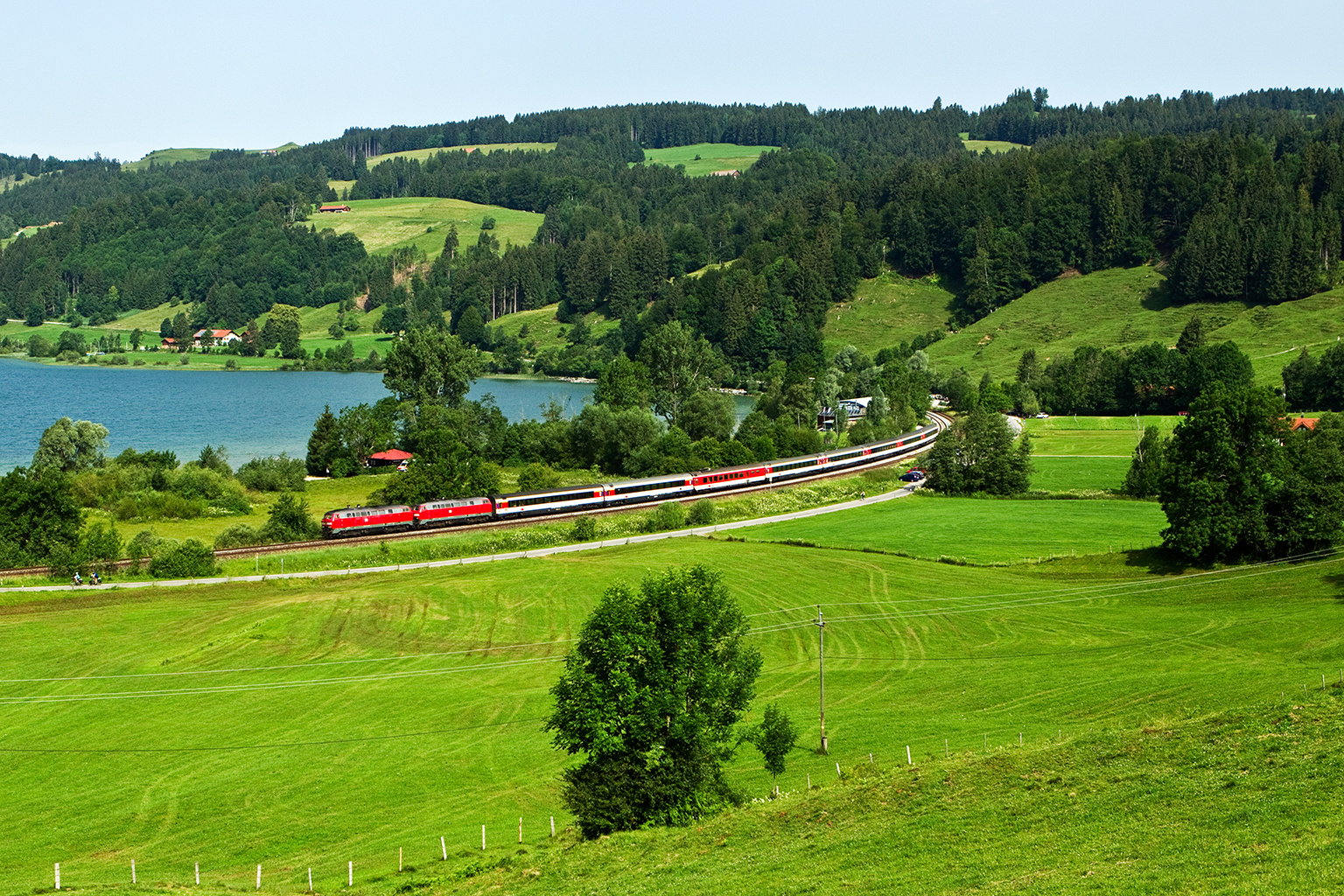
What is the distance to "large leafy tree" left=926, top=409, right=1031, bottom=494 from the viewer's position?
88.2 metres

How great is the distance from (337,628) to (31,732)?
14.3 meters

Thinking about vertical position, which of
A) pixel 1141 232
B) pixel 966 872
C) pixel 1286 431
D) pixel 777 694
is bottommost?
pixel 777 694

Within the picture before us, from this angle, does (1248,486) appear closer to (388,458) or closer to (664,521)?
(664,521)

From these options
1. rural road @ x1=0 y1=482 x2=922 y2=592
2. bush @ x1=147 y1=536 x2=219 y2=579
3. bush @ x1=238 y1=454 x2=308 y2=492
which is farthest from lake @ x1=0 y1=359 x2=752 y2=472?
rural road @ x1=0 y1=482 x2=922 y2=592

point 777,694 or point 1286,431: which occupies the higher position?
point 1286,431

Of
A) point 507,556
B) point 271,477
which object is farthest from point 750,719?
point 271,477

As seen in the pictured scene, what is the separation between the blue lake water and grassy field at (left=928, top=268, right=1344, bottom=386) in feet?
184

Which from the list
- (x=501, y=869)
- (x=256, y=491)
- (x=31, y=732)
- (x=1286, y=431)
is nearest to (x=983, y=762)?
(x=501, y=869)

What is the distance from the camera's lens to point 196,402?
516ft

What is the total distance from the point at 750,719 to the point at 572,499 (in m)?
42.8

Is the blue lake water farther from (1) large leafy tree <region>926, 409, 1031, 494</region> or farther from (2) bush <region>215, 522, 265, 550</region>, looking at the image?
(1) large leafy tree <region>926, 409, 1031, 494</region>

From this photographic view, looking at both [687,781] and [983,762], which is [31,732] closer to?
[687,781]

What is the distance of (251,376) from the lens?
191m

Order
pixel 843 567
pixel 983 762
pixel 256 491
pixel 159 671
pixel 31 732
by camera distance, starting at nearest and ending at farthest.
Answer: pixel 983 762
pixel 31 732
pixel 159 671
pixel 843 567
pixel 256 491
